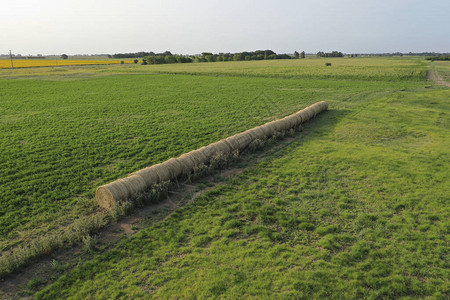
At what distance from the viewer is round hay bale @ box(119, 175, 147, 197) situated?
361 inches

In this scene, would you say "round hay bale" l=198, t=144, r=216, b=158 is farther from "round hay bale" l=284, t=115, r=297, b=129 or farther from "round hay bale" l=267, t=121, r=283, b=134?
"round hay bale" l=284, t=115, r=297, b=129

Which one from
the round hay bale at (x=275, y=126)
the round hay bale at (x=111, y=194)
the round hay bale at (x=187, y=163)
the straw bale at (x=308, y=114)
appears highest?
the straw bale at (x=308, y=114)

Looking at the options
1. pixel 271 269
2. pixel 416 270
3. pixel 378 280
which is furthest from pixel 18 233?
pixel 416 270

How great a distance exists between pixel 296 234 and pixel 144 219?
4497 mm

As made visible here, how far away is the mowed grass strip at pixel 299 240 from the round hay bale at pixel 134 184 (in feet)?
4.81

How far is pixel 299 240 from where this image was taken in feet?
25.0

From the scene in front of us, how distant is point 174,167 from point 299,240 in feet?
17.0

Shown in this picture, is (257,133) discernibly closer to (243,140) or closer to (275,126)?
(243,140)

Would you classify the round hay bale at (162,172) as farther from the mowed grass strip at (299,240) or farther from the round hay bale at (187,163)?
the mowed grass strip at (299,240)

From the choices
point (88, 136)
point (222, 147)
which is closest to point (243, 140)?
point (222, 147)

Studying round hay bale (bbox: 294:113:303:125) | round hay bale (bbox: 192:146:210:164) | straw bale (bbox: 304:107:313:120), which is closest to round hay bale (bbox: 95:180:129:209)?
round hay bale (bbox: 192:146:210:164)

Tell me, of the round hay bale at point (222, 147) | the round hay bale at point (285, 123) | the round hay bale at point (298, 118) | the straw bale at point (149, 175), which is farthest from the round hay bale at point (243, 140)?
the round hay bale at point (298, 118)

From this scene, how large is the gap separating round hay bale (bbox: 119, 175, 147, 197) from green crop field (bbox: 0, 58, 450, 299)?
1.30 meters

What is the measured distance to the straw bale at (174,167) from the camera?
34.5 feet
